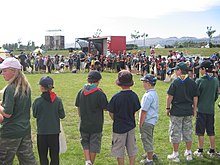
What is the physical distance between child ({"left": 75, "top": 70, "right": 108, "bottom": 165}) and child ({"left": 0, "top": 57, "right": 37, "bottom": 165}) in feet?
3.53

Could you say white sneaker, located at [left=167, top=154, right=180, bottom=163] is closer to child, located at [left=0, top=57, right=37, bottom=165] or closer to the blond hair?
child, located at [left=0, top=57, right=37, bottom=165]

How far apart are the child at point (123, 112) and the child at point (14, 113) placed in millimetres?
1305

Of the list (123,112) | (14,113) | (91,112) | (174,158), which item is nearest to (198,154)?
(174,158)

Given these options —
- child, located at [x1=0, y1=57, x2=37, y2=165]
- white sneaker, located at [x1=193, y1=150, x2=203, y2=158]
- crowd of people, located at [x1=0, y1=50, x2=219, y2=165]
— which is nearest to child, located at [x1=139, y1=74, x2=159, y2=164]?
crowd of people, located at [x1=0, y1=50, x2=219, y2=165]

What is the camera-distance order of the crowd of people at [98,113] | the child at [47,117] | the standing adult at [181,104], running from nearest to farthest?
1. the crowd of people at [98,113]
2. the child at [47,117]
3. the standing adult at [181,104]

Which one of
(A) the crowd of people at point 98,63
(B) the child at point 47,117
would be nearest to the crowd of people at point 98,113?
(B) the child at point 47,117

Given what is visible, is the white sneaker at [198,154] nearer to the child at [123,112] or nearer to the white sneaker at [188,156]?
the white sneaker at [188,156]

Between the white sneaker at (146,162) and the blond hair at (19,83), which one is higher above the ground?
the blond hair at (19,83)

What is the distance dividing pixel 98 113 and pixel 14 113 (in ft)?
4.73

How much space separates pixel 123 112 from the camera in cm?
474

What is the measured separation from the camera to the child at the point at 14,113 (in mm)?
3916

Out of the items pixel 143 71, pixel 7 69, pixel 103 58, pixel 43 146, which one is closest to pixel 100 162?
pixel 43 146

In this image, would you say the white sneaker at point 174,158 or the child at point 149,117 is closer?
the child at point 149,117

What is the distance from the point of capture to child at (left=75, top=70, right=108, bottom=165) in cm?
495
